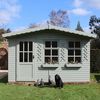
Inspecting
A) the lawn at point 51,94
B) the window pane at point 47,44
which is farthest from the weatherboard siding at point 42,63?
the lawn at point 51,94

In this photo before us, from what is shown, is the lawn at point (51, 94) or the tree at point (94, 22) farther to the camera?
the tree at point (94, 22)

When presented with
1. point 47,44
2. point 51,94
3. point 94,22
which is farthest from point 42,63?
point 94,22

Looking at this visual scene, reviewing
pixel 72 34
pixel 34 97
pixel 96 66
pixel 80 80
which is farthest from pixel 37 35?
pixel 96 66

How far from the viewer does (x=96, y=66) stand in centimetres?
2847

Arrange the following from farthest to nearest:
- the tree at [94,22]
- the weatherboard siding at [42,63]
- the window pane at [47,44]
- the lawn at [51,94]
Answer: the tree at [94,22]
the window pane at [47,44]
the weatherboard siding at [42,63]
the lawn at [51,94]

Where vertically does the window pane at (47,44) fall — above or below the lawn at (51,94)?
above

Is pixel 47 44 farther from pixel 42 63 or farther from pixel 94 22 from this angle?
pixel 94 22

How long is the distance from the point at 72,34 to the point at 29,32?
2.27 m

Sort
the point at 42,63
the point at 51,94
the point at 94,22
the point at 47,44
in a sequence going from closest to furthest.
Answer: the point at 51,94
the point at 42,63
the point at 47,44
the point at 94,22

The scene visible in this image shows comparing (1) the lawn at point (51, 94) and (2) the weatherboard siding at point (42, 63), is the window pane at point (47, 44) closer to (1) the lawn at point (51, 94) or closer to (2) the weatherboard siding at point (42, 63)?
(2) the weatherboard siding at point (42, 63)

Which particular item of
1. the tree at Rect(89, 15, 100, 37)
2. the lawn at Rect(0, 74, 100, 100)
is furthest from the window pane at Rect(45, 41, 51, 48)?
the tree at Rect(89, 15, 100, 37)

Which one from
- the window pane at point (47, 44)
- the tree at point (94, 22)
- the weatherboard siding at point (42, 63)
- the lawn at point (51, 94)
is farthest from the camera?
the tree at point (94, 22)

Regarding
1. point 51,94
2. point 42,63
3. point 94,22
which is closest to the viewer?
point 51,94

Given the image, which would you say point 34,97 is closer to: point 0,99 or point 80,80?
point 0,99
